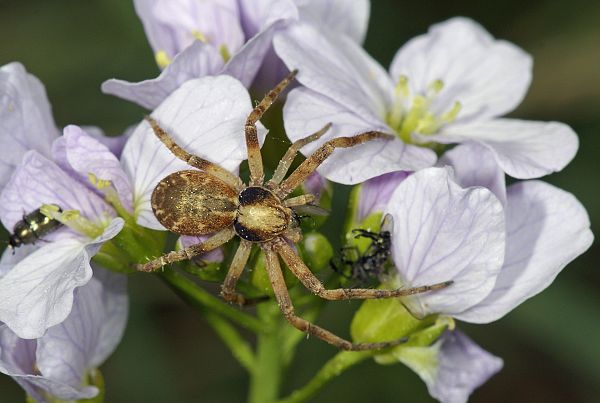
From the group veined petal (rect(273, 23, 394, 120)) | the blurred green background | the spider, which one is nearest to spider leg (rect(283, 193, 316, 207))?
the spider

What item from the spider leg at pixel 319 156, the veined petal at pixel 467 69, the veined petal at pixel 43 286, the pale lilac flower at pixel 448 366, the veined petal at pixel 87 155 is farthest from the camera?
the veined petal at pixel 467 69

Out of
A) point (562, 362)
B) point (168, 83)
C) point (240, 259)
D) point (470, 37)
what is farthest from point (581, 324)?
point (168, 83)

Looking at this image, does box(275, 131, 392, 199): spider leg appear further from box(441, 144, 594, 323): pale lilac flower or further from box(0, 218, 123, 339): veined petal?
box(0, 218, 123, 339): veined petal

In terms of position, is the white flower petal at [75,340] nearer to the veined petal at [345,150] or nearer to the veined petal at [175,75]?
the veined petal at [175,75]

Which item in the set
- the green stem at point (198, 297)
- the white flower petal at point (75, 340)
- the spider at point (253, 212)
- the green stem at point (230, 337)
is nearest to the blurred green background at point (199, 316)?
the green stem at point (230, 337)

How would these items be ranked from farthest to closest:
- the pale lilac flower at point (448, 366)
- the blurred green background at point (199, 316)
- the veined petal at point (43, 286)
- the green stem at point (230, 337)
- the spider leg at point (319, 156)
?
the blurred green background at point (199, 316), the green stem at point (230, 337), the pale lilac flower at point (448, 366), the spider leg at point (319, 156), the veined petal at point (43, 286)

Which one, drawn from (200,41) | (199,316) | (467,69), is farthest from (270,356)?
(199,316)

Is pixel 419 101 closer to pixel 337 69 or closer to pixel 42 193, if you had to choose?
pixel 337 69
